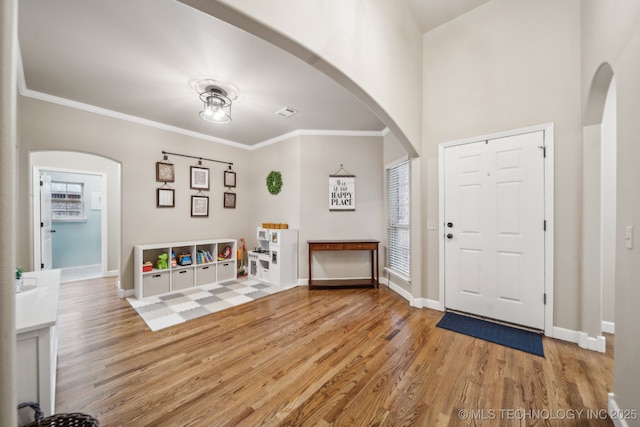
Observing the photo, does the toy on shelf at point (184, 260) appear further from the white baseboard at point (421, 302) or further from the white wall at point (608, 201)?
the white wall at point (608, 201)

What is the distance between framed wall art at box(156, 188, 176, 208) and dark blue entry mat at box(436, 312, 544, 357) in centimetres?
435

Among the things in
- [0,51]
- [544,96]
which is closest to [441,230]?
[544,96]

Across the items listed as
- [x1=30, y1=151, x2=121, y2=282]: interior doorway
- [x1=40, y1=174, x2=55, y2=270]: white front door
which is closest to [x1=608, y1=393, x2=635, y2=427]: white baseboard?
[x1=30, y1=151, x2=121, y2=282]: interior doorway

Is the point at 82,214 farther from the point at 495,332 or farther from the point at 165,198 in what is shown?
the point at 495,332

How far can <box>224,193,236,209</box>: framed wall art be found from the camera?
4930 millimetres

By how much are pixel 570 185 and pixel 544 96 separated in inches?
36.1

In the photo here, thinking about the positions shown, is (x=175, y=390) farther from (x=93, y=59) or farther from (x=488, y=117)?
(x=488, y=117)

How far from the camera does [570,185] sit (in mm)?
2346

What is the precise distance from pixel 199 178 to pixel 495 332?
486 centimetres

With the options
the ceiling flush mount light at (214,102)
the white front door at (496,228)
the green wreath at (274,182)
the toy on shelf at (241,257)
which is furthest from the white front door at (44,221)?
the white front door at (496,228)

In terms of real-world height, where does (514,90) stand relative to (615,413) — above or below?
above

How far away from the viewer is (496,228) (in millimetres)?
2705

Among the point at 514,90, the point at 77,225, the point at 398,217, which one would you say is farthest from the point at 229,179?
the point at 514,90

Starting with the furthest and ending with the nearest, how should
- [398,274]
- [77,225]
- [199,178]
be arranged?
1. [77,225]
2. [199,178]
3. [398,274]
